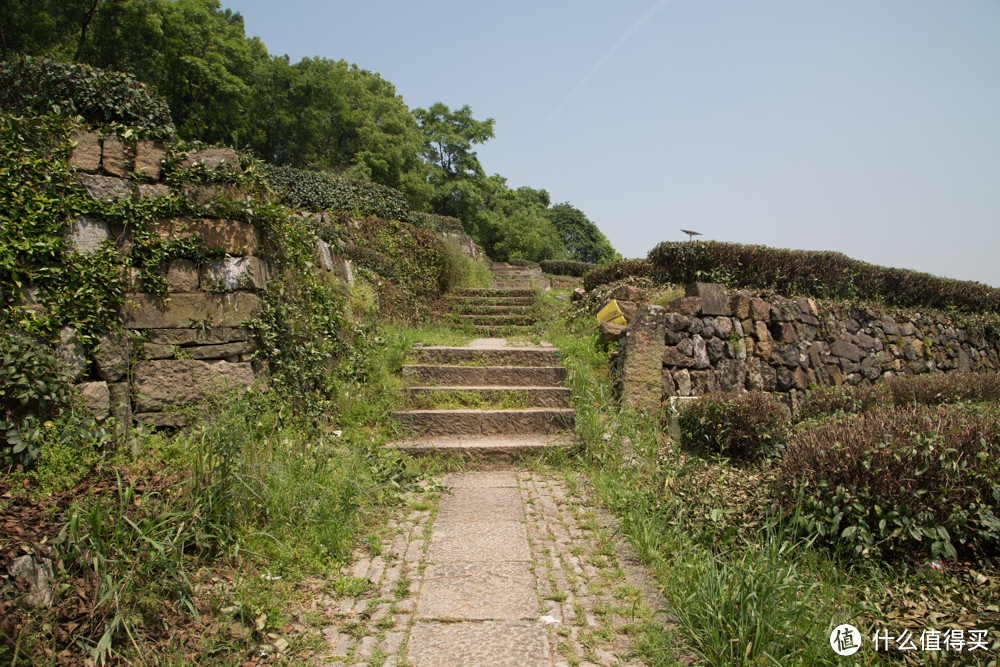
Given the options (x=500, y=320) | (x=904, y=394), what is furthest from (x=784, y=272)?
(x=500, y=320)

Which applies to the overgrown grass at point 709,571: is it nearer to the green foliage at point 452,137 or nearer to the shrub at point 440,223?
the shrub at point 440,223

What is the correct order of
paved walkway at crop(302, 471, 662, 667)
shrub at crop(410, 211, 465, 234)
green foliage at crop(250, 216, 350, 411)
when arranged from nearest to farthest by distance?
1. paved walkway at crop(302, 471, 662, 667)
2. green foliage at crop(250, 216, 350, 411)
3. shrub at crop(410, 211, 465, 234)

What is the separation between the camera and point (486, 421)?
5.40 meters

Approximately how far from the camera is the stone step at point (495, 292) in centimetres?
1013

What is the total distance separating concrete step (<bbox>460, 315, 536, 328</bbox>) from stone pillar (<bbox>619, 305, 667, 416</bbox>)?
3.01 metres

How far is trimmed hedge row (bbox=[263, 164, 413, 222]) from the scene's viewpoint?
33.8ft

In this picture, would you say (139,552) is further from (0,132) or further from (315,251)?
(315,251)

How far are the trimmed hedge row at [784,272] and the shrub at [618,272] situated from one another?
0.34 metres

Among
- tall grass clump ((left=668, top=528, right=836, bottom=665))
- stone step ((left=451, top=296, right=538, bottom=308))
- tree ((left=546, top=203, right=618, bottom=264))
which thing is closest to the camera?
tall grass clump ((left=668, top=528, right=836, bottom=665))

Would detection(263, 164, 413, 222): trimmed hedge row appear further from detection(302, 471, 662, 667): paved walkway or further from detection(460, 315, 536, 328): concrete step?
detection(302, 471, 662, 667): paved walkway

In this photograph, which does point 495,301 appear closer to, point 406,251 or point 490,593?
point 406,251

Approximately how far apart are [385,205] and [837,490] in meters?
9.48

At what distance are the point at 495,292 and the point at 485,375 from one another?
4.32 m

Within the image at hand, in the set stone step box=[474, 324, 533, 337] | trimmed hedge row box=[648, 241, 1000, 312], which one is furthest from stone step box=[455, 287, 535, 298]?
trimmed hedge row box=[648, 241, 1000, 312]
